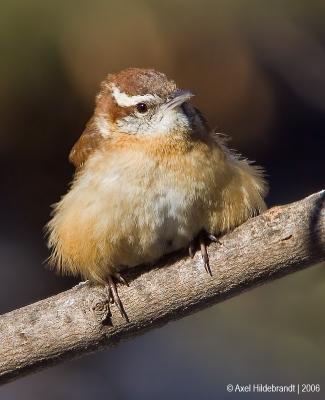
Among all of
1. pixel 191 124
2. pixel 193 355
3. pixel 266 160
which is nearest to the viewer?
pixel 191 124

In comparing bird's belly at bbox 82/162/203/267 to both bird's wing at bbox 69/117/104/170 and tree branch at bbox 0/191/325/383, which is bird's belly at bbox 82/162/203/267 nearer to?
tree branch at bbox 0/191/325/383

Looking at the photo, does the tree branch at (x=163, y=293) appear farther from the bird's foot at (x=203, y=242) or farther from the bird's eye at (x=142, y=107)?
the bird's eye at (x=142, y=107)

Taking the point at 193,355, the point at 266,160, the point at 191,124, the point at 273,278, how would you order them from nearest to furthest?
1. the point at 273,278
2. the point at 191,124
3. the point at 193,355
4. the point at 266,160

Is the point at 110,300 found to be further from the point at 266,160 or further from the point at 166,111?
the point at 266,160

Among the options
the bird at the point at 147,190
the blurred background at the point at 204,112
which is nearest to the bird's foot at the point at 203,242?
the bird at the point at 147,190

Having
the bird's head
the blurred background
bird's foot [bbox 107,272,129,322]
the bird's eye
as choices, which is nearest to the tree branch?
bird's foot [bbox 107,272,129,322]

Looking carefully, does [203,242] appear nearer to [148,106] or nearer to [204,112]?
[148,106]

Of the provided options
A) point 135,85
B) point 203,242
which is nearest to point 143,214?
point 203,242

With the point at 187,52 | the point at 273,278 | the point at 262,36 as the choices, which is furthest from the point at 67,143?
the point at 273,278
